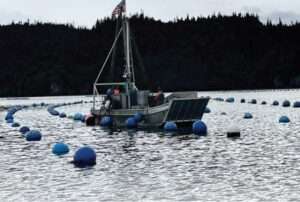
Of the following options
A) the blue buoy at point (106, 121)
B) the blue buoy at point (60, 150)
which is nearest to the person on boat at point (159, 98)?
the blue buoy at point (106, 121)

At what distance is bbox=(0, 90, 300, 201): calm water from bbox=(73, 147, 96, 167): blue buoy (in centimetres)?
52

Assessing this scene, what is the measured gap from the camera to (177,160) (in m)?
34.2

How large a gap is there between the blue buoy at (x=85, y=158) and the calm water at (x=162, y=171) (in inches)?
20.4

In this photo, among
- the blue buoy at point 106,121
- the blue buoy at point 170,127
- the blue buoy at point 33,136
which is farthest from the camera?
the blue buoy at point 106,121

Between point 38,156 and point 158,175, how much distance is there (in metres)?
12.7

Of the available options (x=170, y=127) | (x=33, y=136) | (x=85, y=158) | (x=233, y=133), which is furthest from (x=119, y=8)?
(x=85, y=158)

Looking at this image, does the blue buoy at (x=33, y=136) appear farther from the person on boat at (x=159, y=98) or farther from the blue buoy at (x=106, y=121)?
the person on boat at (x=159, y=98)

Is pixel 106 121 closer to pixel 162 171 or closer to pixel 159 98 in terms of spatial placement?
pixel 159 98

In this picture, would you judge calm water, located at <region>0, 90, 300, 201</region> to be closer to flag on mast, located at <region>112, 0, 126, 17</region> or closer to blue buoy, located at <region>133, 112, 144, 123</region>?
blue buoy, located at <region>133, 112, 144, 123</region>

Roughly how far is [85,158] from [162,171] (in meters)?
5.38

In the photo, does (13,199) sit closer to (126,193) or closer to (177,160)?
(126,193)

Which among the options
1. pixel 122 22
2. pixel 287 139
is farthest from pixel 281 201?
pixel 122 22

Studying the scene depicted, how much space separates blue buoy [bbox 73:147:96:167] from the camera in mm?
33344

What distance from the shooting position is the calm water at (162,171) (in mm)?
24531
